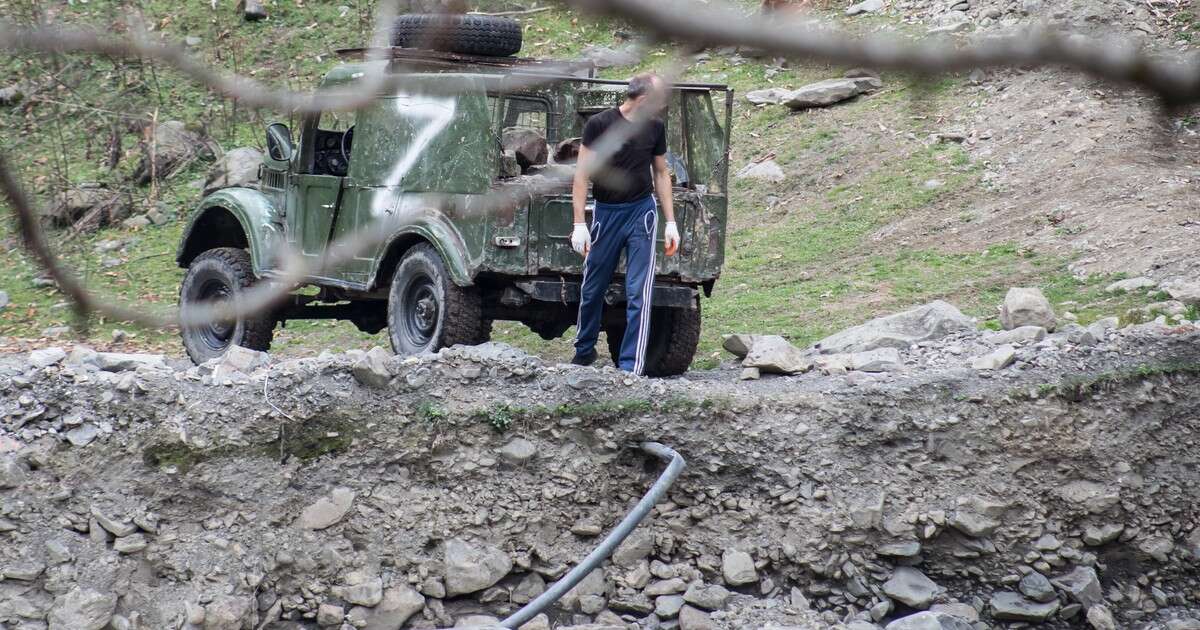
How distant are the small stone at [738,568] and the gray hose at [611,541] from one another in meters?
0.49

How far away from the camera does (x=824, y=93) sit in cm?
1545

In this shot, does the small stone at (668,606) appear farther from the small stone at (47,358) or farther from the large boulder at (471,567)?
the small stone at (47,358)

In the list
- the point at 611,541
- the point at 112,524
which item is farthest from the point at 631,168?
the point at 112,524

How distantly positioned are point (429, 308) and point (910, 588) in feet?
10.6

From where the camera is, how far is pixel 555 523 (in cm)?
719

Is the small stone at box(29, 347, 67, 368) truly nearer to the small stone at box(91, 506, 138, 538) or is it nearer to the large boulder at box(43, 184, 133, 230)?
the small stone at box(91, 506, 138, 538)

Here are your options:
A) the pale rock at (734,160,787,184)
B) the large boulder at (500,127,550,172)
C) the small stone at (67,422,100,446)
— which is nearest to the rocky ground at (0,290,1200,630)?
the small stone at (67,422,100,446)

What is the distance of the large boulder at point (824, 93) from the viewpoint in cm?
1542

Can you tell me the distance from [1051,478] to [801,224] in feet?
20.5

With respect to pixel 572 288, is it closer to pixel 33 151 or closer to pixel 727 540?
pixel 727 540

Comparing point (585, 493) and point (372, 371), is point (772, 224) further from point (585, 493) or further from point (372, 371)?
point (372, 371)

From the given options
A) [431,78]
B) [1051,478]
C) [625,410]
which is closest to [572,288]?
[625,410]

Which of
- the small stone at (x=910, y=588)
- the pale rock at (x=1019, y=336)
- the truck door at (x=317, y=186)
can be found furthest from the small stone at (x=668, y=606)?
the truck door at (x=317, y=186)

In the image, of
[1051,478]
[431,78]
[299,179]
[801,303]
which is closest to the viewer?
[431,78]
